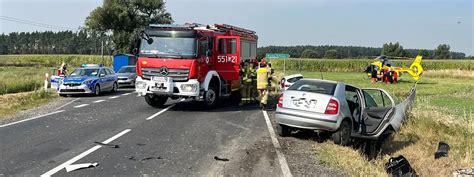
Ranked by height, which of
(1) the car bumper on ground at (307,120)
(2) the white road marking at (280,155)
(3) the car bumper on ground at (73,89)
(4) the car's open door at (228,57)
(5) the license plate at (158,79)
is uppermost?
(4) the car's open door at (228,57)

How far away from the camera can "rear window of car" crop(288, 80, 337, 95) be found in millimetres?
9883

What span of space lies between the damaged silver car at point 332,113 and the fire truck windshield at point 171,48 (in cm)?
516

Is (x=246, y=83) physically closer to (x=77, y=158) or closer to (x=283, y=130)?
(x=283, y=130)

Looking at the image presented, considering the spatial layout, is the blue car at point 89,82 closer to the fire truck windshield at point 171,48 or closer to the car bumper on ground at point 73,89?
the car bumper on ground at point 73,89

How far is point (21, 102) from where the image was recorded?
17.5m

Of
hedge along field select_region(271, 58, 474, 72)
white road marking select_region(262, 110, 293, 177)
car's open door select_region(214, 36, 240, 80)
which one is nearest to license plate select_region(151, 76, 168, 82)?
car's open door select_region(214, 36, 240, 80)

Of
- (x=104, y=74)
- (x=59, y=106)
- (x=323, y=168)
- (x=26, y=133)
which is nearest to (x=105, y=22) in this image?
(x=104, y=74)

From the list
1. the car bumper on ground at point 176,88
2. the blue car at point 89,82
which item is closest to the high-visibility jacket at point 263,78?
the car bumper on ground at point 176,88

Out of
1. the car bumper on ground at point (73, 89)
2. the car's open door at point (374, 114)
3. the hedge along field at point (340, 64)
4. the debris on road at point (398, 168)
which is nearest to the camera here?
the debris on road at point (398, 168)

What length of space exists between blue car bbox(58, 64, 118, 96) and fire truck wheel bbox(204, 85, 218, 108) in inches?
305

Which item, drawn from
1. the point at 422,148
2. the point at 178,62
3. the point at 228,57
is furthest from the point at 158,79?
the point at 422,148

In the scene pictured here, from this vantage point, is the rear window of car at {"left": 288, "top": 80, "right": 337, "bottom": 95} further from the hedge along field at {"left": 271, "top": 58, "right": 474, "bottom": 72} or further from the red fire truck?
the hedge along field at {"left": 271, "top": 58, "right": 474, "bottom": 72}

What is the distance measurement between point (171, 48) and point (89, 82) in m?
7.97

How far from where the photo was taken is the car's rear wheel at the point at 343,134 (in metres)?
9.72
